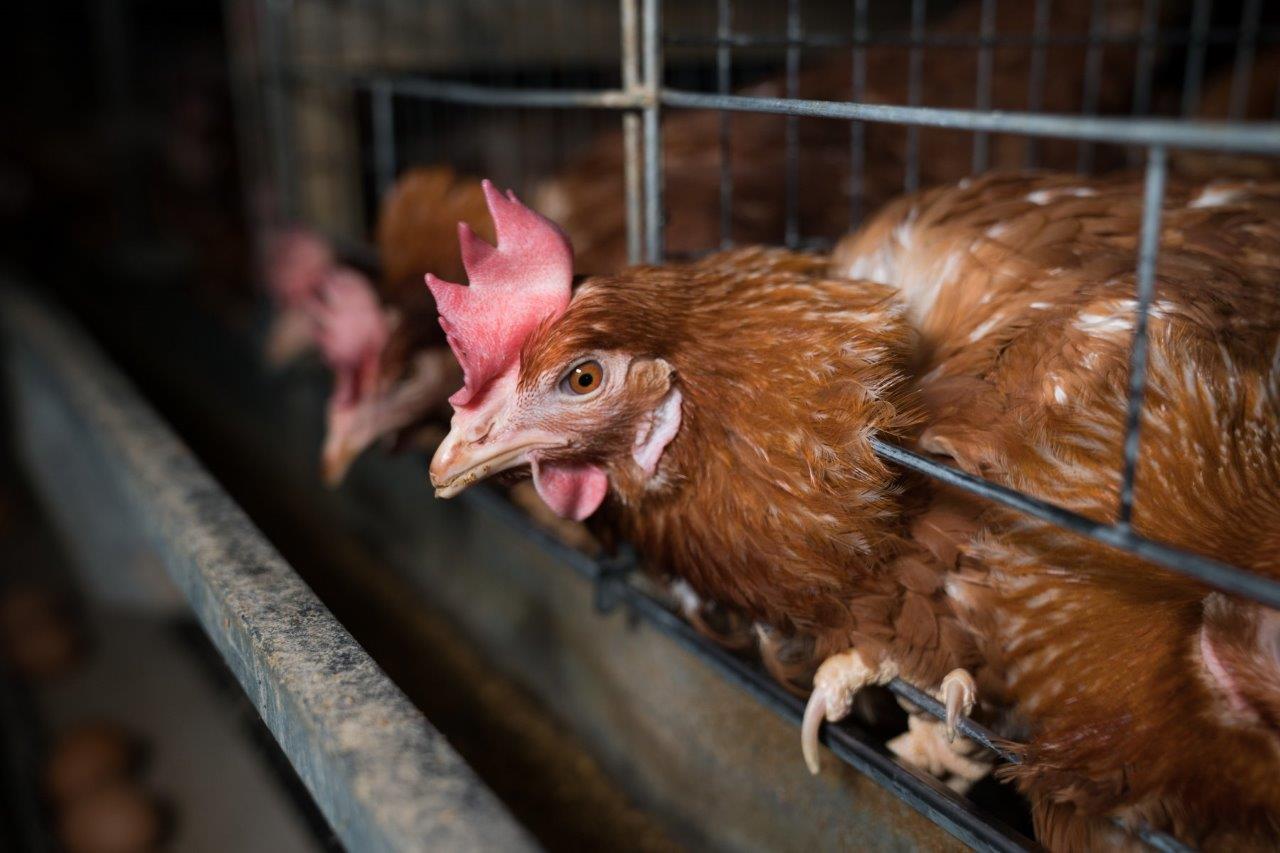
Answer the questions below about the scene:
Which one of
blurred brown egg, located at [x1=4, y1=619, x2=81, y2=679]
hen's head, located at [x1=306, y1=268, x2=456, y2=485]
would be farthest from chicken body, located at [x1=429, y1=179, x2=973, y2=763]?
blurred brown egg, located at [x1=4, y1=619, x2=81, y2=679]

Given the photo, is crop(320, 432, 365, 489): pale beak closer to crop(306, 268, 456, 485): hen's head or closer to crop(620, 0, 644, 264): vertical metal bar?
crop(306, 268, 456, 485): hen's head

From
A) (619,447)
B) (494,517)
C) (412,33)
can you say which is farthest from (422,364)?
(412,33)

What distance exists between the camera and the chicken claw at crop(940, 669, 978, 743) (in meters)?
0.94

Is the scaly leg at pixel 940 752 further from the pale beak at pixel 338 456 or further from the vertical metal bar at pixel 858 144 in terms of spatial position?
the pale beak at pixel 338 456

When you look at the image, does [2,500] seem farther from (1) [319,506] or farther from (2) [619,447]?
(2) [619,447]

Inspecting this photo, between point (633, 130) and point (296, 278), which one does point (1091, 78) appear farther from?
point (296, 278)

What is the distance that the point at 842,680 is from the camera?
1.01m

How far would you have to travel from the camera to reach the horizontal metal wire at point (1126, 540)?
606 mm

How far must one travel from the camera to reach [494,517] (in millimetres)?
1785

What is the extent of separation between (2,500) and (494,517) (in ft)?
6.02

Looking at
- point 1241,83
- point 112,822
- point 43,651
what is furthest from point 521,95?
point 43,651

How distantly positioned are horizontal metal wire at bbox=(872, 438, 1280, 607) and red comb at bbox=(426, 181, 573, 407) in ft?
1.17

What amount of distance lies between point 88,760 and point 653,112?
59.6 inches

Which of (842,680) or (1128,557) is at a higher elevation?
(1128,557)
